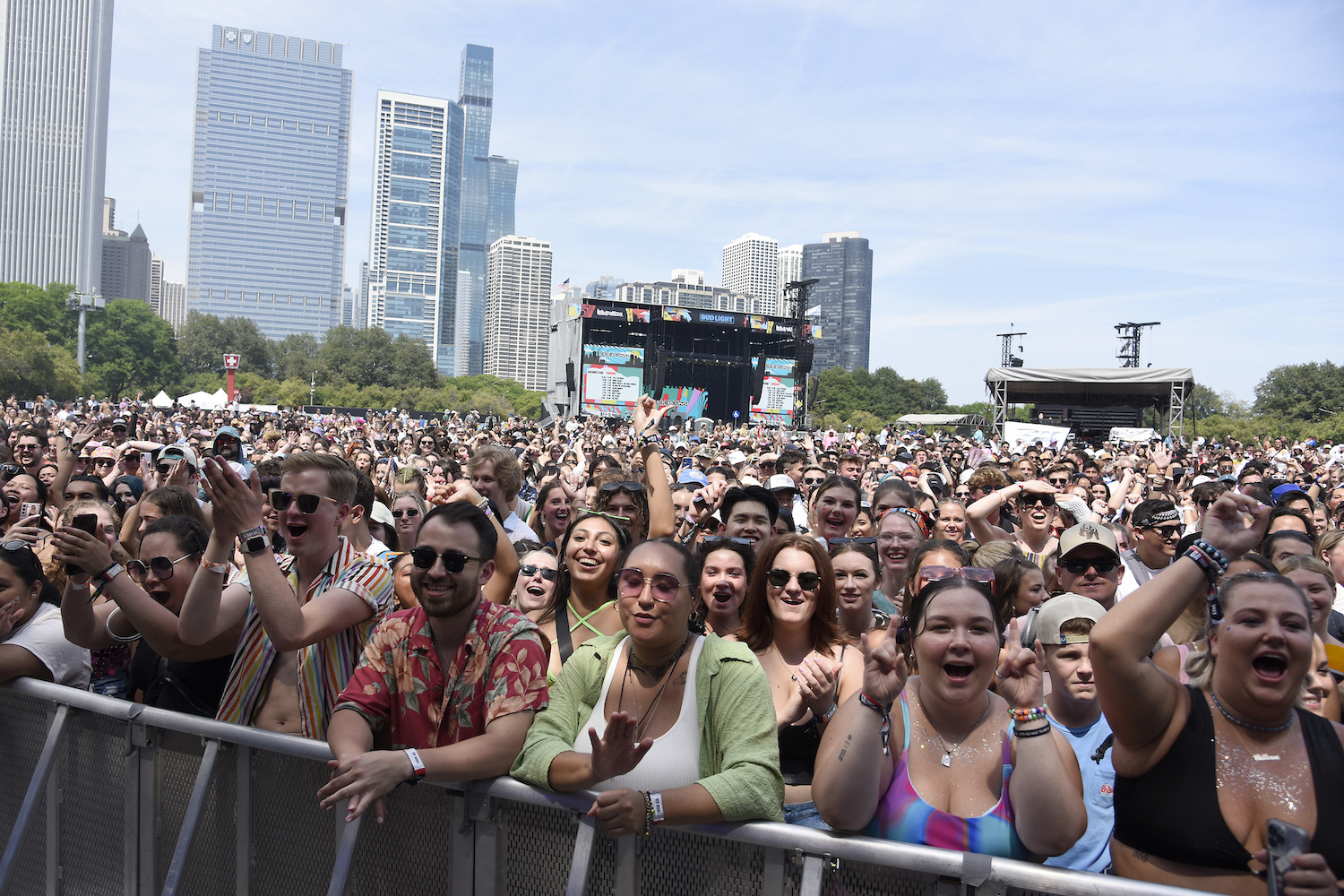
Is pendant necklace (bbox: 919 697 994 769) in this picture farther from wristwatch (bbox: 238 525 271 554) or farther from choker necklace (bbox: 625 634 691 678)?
wristwatch (bbox: 238 525 271 554)

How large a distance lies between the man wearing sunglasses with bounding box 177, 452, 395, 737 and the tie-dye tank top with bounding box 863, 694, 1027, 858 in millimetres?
1826

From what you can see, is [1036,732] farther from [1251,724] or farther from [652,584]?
[652,584]

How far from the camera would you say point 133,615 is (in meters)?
3.15

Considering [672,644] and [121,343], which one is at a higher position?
[121,343]

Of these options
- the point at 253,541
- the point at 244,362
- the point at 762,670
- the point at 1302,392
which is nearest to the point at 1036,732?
the point at 762,670

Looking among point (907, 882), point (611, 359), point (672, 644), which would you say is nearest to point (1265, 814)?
point (907, 882)

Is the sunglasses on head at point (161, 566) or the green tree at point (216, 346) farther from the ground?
the green tree at point (216, 346)

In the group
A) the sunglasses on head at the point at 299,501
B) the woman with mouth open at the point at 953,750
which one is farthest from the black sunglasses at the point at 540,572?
the woman with mouth open at the point at 953,750

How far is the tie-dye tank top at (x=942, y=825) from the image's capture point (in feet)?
7.79

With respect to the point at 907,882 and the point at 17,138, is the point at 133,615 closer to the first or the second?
the point at 907,882

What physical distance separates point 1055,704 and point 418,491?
566 centimetres

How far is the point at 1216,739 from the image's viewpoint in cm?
227

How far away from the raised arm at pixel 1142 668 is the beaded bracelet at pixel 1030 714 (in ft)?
0.49

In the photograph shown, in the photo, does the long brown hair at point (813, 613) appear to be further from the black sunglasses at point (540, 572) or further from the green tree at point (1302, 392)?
the green tree at point (1302, 392)
